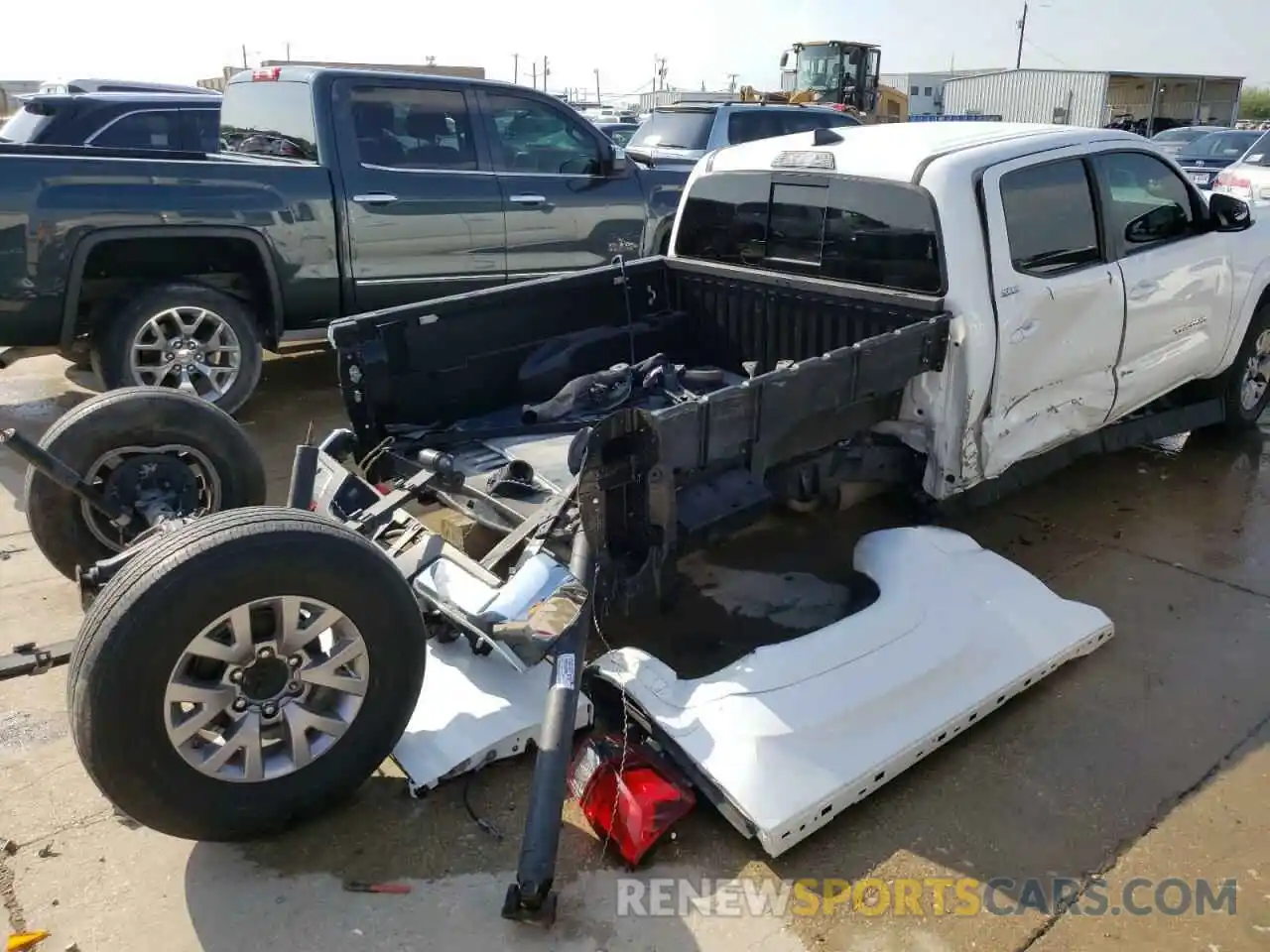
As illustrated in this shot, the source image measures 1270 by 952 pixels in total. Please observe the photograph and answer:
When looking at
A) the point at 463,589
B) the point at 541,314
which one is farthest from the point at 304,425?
the point at 463,589

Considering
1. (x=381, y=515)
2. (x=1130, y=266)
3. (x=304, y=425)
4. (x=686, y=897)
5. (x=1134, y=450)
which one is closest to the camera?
(x=686, y=897)

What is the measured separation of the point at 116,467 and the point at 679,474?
212 centimetres

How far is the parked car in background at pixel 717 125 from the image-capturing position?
10758mm

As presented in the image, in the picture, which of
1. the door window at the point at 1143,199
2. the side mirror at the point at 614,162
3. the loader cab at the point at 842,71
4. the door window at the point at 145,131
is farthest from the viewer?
the loader cab at the point at 842,71

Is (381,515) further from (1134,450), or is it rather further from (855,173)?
(1134,450)

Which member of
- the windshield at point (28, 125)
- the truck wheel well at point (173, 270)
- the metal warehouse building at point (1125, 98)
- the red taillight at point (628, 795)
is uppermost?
the metal warehouse building at point (1125, 98)

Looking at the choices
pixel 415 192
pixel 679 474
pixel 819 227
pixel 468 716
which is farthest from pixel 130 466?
pixel 415 192

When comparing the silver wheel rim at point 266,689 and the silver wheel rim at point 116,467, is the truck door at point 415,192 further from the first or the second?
the silver wheel rim at point 266,689

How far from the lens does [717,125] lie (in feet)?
35.3

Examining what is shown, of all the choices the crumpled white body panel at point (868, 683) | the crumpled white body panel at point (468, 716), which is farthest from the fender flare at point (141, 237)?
the crumpled white body panel at point (868, 683)

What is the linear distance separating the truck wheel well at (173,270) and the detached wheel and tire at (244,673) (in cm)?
392

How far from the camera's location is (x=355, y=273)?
21.4 feet

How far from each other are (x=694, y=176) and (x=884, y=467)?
1928mm

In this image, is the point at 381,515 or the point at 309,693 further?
the point at 381,515
